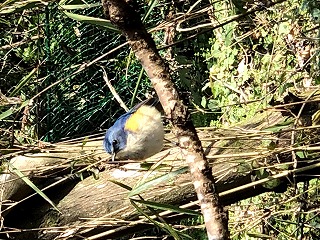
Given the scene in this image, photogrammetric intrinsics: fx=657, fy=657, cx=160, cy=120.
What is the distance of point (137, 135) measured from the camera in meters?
1.73

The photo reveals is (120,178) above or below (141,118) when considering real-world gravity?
below

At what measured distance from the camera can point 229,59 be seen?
3670mm

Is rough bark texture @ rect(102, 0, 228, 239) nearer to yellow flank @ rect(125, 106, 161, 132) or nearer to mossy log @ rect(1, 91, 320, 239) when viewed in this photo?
mossy log @ rect(1, 91, 320, 239)

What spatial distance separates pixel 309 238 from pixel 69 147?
124cm

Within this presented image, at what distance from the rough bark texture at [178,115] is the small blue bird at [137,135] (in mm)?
946

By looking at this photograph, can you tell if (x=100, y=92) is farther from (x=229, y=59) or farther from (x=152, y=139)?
(x=152, y=139)

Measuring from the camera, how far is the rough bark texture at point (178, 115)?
0.64 metres

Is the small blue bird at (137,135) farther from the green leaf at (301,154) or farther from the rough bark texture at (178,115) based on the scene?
the rough bark texture at (178,115)

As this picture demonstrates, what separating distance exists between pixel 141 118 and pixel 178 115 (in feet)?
3.74

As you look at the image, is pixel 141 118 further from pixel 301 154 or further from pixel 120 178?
pixel 301 154

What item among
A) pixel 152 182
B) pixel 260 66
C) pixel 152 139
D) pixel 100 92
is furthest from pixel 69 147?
pixel 260 66

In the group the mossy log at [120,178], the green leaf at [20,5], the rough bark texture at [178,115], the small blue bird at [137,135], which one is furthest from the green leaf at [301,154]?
the rough bark texture at [178,115]

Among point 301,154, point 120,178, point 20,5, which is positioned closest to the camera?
point 20,5

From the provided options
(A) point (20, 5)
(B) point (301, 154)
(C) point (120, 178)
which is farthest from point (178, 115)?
(C) point (120, 178)
